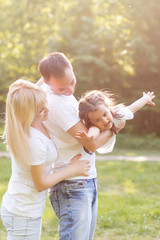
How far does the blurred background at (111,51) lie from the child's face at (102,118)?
12128mm

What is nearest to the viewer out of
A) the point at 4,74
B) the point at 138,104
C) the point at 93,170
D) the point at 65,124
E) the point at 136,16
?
the point at 65,124

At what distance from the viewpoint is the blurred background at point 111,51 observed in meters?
15.6

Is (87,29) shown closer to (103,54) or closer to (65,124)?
(103,54)

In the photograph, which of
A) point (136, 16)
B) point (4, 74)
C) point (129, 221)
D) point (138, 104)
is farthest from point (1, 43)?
point (138, 104)

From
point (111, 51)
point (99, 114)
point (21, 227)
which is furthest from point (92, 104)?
point (111, 51)

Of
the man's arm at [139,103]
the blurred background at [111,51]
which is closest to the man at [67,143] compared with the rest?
the man's arm at [139,103]

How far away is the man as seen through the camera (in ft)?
7.59

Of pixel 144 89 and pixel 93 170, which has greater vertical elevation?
pixel 93 170

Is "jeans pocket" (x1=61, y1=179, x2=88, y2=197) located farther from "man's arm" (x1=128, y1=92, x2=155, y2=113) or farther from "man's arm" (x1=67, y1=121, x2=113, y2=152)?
"man's arm" (x1=128, y1=92, x2=155, y2=113)

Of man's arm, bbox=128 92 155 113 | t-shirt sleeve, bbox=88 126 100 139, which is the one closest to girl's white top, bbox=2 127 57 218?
t-shirt sleeve, bbox=88 126 100 139

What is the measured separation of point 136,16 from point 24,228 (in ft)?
47.3

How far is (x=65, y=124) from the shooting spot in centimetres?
229

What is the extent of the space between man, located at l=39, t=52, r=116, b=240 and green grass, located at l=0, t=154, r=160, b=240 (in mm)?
1874

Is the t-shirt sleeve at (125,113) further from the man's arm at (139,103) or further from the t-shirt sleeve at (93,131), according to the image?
the t-shirt sleeve at (93,131)
